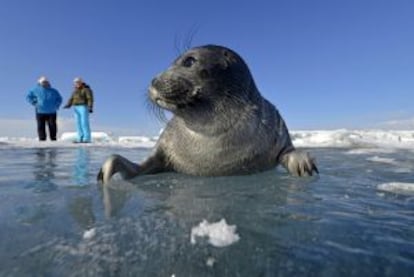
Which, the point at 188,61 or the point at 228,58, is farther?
the point at 228,58

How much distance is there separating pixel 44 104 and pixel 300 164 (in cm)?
934

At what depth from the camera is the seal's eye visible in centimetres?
358

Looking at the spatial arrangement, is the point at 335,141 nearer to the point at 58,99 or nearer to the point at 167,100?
the point at 58,99

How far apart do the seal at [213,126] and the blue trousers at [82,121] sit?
846 cm

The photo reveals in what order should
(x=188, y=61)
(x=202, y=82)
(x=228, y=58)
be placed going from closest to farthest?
(x=202, y=82) → (x=188, y=61) → (x=228, y=58)

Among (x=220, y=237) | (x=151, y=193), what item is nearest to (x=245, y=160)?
(x=151, y=193)

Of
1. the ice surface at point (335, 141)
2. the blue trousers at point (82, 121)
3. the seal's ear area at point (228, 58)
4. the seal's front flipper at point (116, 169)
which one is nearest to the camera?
the seal's front flipper at point (116, 169)

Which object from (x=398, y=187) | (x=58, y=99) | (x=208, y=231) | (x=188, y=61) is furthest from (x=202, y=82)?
(x=58, y=99)

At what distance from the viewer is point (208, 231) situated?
161 cm

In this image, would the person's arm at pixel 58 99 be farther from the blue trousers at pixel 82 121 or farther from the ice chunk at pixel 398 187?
the ice chunk at pixel 398 187

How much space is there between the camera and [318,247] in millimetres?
1438

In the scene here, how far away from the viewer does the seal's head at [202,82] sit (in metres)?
3.35

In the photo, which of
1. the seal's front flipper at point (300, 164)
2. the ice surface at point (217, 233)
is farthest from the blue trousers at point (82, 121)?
the ice surface at point (217, 233)

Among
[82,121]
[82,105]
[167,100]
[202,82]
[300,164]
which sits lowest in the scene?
[300,164]
